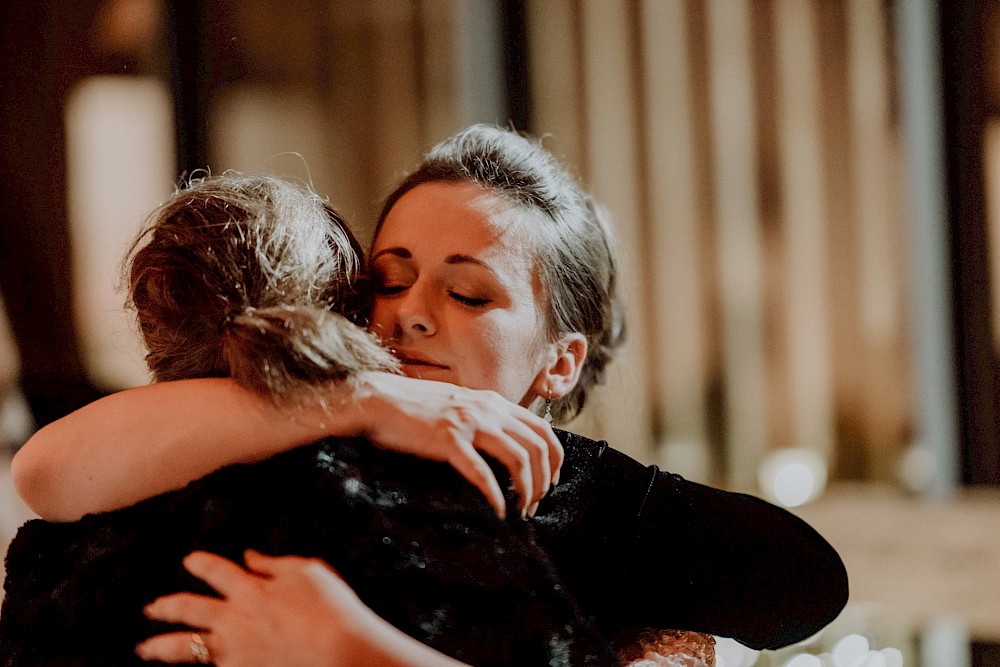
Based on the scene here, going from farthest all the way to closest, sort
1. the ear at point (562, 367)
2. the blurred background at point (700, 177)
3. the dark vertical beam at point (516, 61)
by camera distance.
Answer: the dark vertical beam at point (516, 61)
the blurred background at point (700, 177)
the ear at point (562, 367)

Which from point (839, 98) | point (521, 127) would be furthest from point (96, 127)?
point (839, 98)

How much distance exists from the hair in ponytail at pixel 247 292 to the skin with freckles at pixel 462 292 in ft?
0.25

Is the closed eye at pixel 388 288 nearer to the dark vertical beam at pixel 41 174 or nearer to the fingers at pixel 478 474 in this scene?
the fingers at pixel 478 474

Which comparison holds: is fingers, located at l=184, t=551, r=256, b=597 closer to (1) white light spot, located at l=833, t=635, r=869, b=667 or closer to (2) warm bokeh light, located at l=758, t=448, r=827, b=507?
(1) white light spot, located at l=833, t=635, r=869, b=667

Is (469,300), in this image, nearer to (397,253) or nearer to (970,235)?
(397,253)

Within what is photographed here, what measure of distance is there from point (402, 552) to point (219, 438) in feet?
0.56

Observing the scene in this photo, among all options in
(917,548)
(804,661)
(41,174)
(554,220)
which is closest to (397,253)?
(554,220)

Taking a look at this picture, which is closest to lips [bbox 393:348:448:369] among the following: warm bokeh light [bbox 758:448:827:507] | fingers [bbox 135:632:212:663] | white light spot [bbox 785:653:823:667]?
fingers [bbox 135:632:212:663]

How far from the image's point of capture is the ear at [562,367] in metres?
1.05

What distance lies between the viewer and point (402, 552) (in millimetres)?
680

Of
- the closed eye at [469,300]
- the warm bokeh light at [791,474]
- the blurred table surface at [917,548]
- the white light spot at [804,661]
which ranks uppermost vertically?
the closed eye at [469,300]

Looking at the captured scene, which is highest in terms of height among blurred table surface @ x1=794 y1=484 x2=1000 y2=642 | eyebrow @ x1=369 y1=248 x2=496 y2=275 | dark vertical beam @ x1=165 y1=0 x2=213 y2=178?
dark vertical beam @ x1=165 y1=0 x2=213 y2=178

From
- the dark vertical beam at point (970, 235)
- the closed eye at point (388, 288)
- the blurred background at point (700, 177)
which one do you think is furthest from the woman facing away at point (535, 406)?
the dark vertical beam at point (970, 235)

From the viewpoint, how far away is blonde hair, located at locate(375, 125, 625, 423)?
105cm
